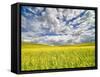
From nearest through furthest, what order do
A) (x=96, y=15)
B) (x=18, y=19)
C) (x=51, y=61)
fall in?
1. (x=18, y=19)
2. (x=51, y=61)
3. (x=96, y=15)

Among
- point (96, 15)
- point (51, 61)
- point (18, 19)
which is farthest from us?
point (96, 15)

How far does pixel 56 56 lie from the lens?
3059 millimetres

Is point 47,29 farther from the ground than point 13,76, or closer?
farther from the ground

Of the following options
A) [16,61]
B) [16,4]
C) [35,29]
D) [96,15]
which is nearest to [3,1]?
[16,4]

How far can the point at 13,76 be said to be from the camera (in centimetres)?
291

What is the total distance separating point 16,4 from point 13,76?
2.33ft

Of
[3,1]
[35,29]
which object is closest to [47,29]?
[35,29]

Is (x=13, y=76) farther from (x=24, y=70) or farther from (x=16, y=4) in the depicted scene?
(x=16, y=4)

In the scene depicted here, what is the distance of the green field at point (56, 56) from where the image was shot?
9.58ft

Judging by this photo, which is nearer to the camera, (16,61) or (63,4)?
(16,61)

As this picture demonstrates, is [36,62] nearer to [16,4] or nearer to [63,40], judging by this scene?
[63,40]

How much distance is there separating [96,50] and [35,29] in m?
0.77

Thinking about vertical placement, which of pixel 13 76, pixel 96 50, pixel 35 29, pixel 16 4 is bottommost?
pixel 13 76

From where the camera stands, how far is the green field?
2.92 meters
